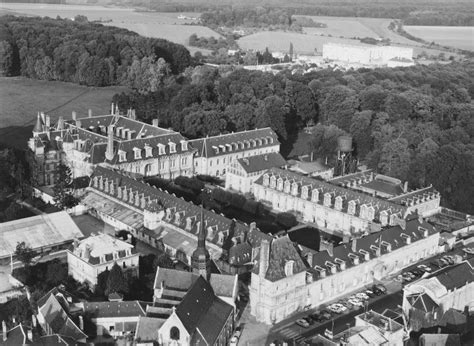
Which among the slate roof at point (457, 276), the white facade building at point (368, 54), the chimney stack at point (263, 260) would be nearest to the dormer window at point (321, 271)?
the chimney stack at point (263, 260)

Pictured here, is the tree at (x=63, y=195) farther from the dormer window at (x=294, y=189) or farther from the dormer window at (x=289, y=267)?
the dormer window at (x=289, y=267)

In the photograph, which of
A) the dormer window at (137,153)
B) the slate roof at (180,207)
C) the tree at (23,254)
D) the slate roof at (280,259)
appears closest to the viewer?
the slate roof at (280,259)

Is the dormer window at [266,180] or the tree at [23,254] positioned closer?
the tree at [23,254]

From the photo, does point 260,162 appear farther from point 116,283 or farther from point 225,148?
point 116,283

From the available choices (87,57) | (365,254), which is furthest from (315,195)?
(87,57)

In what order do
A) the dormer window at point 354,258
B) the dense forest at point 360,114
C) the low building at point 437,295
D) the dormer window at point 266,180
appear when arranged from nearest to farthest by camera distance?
the low building at point 437,295 → the dormer window at point 354,258 → the dormer window at point 266,180 → the dense forest at point 360,114

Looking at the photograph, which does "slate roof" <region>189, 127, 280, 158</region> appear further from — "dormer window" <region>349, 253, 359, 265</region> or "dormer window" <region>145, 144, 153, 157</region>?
"dormer window" <region>349, 253, 359, 265</region>

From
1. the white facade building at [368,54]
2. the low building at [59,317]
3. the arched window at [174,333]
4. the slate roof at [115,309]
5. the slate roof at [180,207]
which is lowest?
the slate roof at [115,309]

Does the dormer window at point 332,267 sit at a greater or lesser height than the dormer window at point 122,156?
lesser
